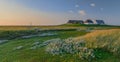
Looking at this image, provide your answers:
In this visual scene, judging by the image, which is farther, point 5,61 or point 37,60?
point 5,61

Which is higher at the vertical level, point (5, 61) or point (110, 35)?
point (110, 35)

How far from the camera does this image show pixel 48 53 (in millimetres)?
25094

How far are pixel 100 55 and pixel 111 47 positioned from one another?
172cm

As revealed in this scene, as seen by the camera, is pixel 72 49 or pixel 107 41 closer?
pixel 72 49

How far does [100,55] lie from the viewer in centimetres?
2312

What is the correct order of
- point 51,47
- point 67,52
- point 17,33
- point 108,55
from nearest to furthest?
point 108,55 < point 67,52 < point 51,47 < point 17,33

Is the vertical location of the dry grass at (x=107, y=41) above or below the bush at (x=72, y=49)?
above

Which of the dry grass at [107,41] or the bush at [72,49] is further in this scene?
the dry grass at [107,41]

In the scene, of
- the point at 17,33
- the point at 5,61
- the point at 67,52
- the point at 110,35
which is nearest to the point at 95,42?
the point at 110,35

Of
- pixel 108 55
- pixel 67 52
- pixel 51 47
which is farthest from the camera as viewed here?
pixel 51 47

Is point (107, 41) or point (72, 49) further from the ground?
point (107, 41)

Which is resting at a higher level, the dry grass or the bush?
the dry grass

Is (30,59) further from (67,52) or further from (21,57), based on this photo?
(67,52)

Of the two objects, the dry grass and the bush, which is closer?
the bush
